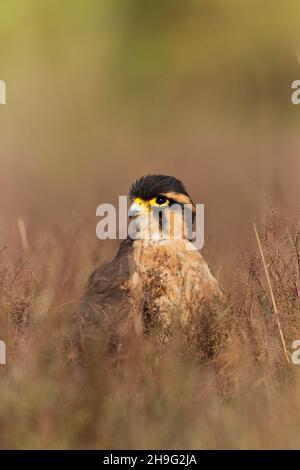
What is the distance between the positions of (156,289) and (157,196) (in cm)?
75

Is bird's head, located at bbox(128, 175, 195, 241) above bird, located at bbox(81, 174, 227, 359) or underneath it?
above

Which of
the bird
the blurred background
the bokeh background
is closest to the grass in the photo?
the bokeh background

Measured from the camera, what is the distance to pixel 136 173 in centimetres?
1209

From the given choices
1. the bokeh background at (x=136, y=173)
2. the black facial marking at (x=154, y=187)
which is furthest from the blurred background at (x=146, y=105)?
the black facial marking at (x=154, y=187)

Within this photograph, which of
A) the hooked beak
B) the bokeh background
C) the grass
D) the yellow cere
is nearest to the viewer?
the grass

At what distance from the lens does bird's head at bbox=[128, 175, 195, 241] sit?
613cm

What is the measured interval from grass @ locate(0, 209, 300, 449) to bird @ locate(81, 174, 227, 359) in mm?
130

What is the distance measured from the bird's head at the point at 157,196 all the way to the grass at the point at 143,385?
0.59 meters

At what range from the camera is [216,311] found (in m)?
5.53

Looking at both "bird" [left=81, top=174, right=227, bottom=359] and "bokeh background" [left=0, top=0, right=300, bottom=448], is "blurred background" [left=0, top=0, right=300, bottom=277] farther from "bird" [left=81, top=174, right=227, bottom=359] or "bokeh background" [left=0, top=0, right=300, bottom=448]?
"bird" [left=81, top=174, right=227, bottom=359]

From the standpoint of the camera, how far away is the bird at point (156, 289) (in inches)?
210

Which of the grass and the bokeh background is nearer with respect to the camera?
the grass

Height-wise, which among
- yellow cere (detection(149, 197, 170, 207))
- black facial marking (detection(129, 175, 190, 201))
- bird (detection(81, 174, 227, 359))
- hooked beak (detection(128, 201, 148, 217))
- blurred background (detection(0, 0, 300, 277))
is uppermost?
blurred background (detection(0, 0, 300, 277))

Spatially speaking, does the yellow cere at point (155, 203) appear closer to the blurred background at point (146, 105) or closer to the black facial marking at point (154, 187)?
the black facial marking at point (154, 187)
